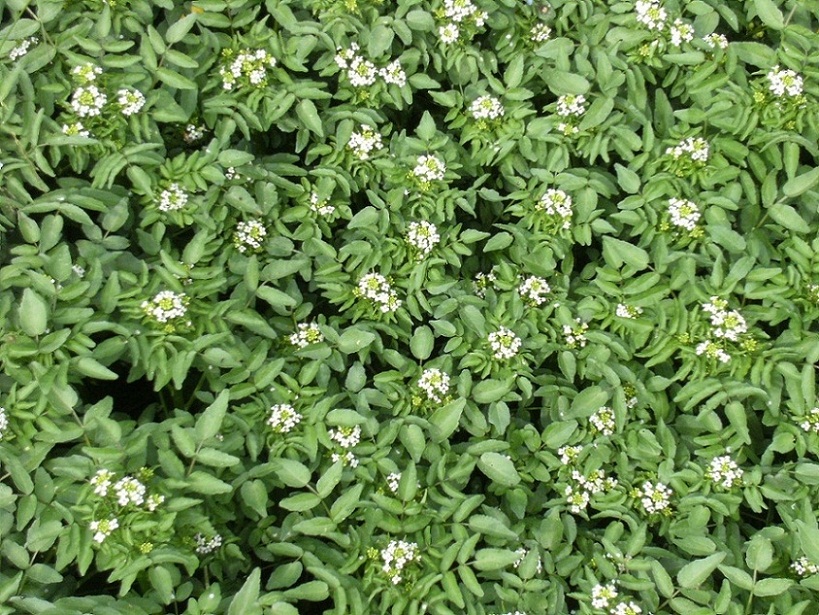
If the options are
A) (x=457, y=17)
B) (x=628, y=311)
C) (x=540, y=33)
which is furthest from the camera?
(x=540, y=33)

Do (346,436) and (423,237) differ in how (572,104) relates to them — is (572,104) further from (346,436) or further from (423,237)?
(346,436)

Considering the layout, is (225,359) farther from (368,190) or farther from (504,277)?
(504,277)

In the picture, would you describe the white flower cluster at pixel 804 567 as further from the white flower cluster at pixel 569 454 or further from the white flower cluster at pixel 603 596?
the white flower cluster at pixel 569 454

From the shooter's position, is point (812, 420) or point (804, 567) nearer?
point (804, 567)

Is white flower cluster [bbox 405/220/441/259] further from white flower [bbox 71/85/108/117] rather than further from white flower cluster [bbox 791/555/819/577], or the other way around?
white flower cluster [bbox 791/555/819/577]

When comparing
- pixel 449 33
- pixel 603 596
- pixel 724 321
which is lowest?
pixel 603 596

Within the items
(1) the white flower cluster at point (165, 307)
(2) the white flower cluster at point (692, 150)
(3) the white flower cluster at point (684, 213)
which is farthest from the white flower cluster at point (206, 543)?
(2) the white flower cluster at point (692, 150)

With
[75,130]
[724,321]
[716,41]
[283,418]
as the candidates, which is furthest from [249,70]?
[724,321]
